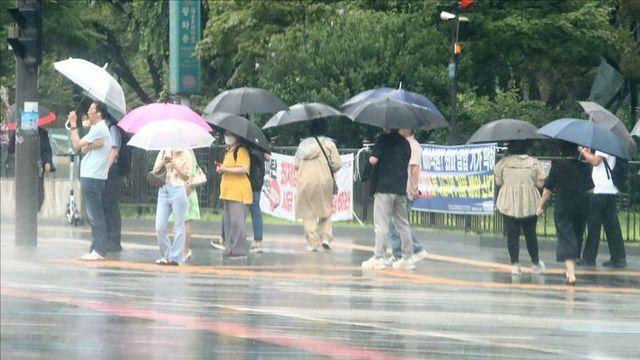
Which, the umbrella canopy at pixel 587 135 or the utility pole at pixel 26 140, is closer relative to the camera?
the umbrella canopy at pixel 587 135

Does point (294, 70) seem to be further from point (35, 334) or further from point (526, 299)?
point (35, 334)

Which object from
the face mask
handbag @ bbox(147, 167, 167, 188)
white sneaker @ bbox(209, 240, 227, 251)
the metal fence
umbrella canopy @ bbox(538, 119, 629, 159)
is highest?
umbrella canopy @ bbox(538, 119, 629, 159)

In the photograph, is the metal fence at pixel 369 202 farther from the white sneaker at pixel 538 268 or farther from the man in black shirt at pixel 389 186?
the man in black shirt at pixel 389 186

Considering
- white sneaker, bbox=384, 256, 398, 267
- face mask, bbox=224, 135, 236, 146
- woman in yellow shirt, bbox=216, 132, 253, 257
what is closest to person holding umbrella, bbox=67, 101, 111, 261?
woman in yellow shirt, bbox=216, 132, 253, 257

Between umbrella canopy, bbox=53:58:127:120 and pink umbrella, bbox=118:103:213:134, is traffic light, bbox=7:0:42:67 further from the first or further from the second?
pink umbrella, bbox=118:103:213:134

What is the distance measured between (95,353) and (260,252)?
387 inches

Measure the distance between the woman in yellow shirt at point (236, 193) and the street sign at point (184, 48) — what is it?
39.7 ft

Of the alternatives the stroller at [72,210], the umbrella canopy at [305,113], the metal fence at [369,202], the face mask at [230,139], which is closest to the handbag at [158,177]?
the face mask at [230,139]

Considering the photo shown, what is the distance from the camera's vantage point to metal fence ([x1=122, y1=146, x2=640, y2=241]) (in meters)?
21.5

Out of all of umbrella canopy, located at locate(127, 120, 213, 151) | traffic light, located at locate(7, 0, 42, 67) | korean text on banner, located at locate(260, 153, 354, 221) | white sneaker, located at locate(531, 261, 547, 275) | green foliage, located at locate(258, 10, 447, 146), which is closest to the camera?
umbrella canopy, located at locate(127, 120, 213, 151)

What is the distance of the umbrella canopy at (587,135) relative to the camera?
1706 centimetres

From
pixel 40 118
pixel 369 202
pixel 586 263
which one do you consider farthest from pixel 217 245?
pixel 586 263

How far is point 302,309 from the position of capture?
1323 centimetres

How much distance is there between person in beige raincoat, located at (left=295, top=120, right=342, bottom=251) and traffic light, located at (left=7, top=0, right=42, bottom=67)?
12.3ft
